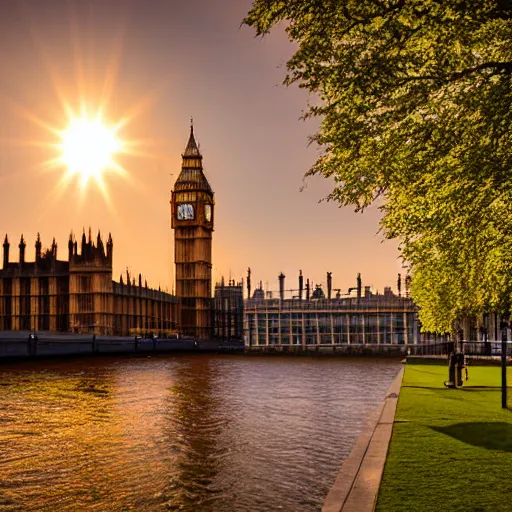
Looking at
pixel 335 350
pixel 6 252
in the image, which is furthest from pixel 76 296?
pixel 335 350

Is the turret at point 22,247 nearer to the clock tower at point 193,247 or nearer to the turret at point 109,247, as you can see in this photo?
the turret at point 109,247

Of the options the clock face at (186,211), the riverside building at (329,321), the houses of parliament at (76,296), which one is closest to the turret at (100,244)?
the houses of parliament at (76,296)

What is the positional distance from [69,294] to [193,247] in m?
31.8

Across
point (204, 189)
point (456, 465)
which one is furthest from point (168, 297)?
point (456, 465)

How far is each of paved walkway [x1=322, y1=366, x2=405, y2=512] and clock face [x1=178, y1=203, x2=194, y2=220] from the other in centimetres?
11516

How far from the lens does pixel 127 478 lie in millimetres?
10641

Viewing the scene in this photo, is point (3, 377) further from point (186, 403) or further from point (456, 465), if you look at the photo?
point (456, 465)

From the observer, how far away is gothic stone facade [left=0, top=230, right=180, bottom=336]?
98938mm

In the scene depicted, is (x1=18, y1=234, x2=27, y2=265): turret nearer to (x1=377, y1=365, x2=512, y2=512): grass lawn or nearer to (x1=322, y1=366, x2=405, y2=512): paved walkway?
(x1=377, y1=365, x2=512, y2=512): grass lawn

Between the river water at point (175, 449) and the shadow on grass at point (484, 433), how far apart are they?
6.83 feet

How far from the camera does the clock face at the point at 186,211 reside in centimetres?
12731

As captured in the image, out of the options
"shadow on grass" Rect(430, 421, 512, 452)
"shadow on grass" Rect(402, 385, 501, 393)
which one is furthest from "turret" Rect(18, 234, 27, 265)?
"shadow on grass" Rect(430, 421, 512, 452)

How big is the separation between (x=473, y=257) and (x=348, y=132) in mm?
3974

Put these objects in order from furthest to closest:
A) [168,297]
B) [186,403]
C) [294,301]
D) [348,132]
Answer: [168,297] → [294,301] → [186,403] → [348,132]
